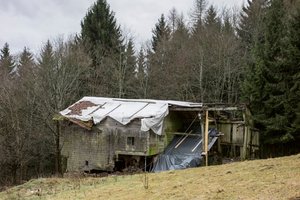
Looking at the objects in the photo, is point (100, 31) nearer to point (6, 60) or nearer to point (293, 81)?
point (6, 60)

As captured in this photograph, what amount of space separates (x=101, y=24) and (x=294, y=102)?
2618 centimetres

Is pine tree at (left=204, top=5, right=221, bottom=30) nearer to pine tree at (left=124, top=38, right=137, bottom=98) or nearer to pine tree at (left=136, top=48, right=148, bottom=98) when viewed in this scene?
pine tree at (left=136, top=48, right=148, bottom=98)

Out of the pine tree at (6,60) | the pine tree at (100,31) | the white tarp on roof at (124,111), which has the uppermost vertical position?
the pine tree at (100,31)

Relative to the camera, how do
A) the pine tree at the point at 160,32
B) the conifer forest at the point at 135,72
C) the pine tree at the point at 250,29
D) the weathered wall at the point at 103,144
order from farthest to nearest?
the pine tree at the point at 160,32 < the pine tree at the point at 250,29 < the conifer forest at the point at 135,72 < the weathered wall at the point at 103,144

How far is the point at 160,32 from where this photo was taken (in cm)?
4706

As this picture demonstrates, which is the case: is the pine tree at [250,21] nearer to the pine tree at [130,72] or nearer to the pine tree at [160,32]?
the pine tree at [160,32]

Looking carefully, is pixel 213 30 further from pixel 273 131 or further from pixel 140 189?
pixel 140 189

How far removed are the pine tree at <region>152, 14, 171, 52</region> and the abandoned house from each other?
19.1 meters

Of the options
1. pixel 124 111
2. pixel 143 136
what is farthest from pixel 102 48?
pixel 143 136

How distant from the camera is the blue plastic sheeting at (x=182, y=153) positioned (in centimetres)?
2209

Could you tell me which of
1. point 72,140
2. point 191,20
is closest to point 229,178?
point 72,140

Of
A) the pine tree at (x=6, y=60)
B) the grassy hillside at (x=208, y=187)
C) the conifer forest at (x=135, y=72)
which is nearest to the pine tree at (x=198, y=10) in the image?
the conifer forest at (x=135, y=72)

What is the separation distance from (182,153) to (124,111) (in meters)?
4.39

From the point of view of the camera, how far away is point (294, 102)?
21.8 metres
